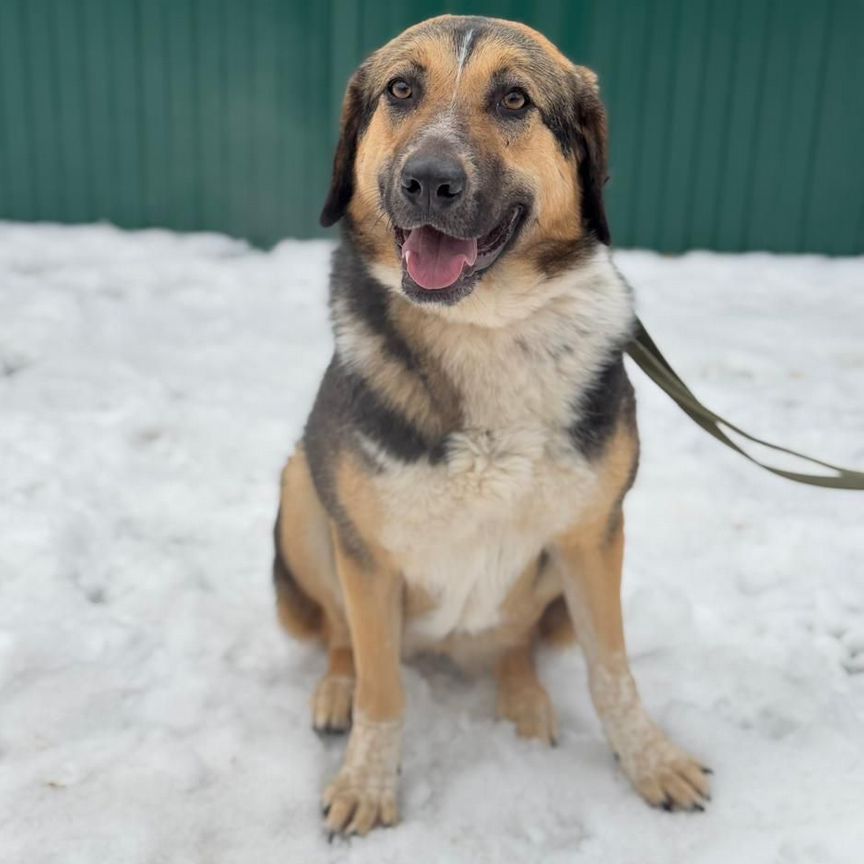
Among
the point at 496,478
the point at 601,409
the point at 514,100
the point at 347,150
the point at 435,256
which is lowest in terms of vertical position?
the point at 496,478

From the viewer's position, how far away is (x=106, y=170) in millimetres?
6191

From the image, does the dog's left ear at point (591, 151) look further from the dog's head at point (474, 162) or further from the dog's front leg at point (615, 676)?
the dog's front leg at point (615, 676)

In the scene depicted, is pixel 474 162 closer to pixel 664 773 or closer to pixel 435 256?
pixel 435 256

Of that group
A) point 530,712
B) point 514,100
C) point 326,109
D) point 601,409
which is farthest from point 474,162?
point 326,109

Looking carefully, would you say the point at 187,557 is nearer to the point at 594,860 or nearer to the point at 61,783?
the point at 61,783

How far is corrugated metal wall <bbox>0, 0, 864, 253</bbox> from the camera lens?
583 cm

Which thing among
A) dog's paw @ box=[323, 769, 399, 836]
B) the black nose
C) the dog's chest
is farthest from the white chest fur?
dog's paw @ box=[323, 769, 399, 836]

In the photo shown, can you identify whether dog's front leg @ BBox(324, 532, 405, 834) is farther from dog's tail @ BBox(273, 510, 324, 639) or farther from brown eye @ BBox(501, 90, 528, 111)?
brown eye @ BBox(501, 90, 528, 111)

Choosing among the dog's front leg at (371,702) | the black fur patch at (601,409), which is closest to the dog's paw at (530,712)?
the dog's front leg at (371,702)

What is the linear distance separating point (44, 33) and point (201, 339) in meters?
2.37

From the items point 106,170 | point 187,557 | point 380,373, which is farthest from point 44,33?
point 380,373

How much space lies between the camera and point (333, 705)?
101 inches

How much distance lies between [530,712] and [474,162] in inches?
52.1

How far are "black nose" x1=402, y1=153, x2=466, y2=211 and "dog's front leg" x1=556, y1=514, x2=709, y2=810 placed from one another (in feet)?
2.48
